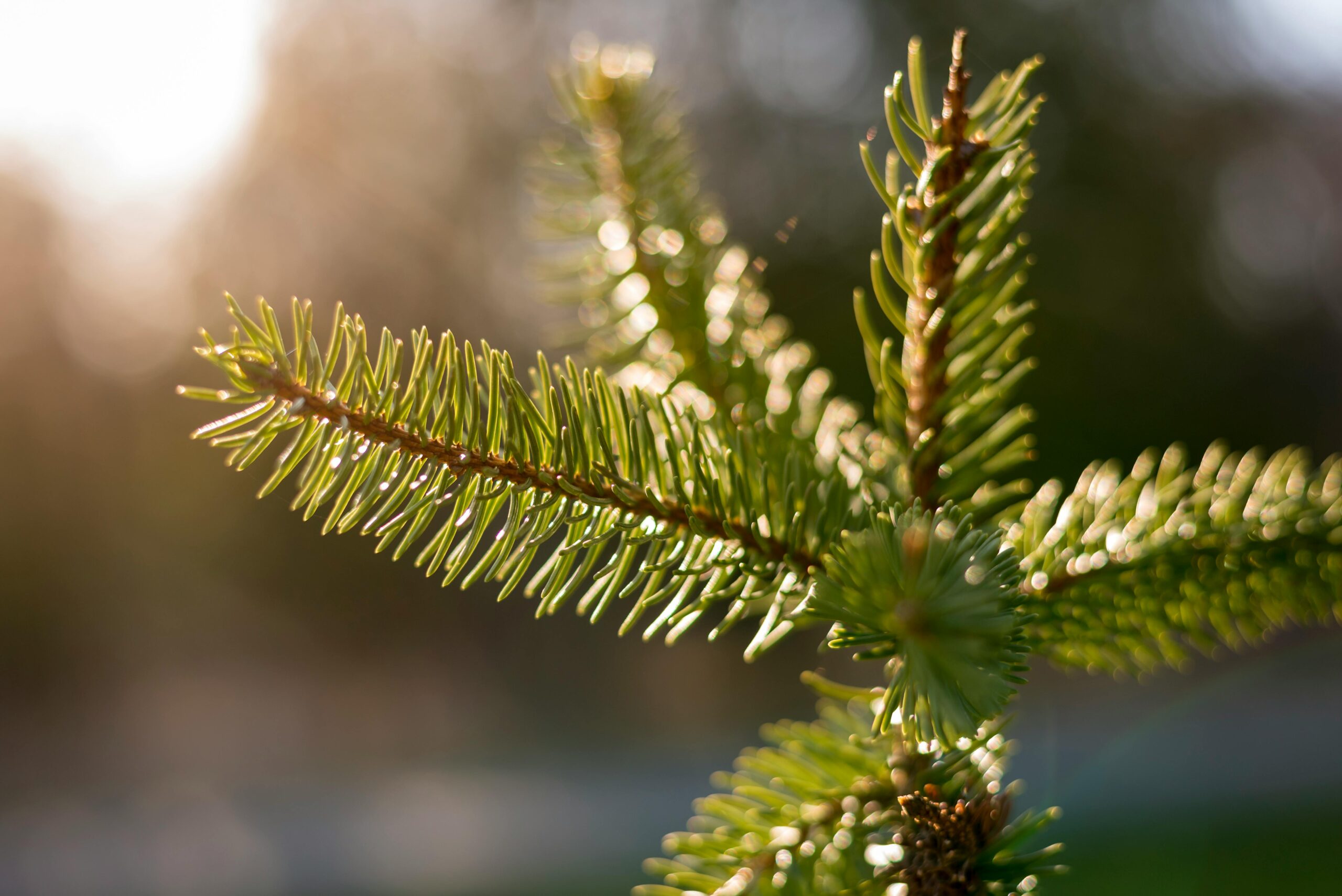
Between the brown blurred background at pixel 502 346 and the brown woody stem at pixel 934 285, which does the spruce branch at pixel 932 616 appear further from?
the brown blurred background at pixel 502 346

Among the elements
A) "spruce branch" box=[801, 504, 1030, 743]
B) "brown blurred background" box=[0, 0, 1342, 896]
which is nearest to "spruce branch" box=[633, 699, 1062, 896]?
"spruce branch" box=[801, 504, 1030, 743]

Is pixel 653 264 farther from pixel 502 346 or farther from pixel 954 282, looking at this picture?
pixel 502 346

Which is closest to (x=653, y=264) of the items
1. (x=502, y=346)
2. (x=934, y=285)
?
(x=934, y=285)

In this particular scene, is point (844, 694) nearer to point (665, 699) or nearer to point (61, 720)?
point (665, 699)

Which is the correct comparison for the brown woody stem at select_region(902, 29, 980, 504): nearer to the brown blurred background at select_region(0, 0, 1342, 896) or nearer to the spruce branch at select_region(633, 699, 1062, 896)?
the spruce branch at select_region(633, 699, 1062, 896)

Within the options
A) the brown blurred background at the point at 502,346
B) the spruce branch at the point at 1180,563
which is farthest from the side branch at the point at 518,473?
the brown blurred background at the point at 502,346

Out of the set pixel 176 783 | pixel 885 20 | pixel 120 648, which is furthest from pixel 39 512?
pixel 885 20
